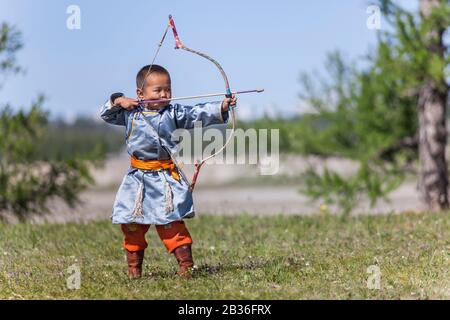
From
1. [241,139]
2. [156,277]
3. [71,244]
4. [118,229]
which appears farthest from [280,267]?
[241,139]

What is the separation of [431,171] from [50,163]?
8137 mm

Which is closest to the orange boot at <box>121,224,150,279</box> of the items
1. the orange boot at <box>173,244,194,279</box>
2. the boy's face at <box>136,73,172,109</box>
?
the orange boot at <box>173,244,194,279</box>

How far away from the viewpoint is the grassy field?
6.70m

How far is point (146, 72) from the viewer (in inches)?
287

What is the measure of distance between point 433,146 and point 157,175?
1055 centimetres

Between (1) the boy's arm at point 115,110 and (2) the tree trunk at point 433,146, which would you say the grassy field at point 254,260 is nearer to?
(1) the boy's arm at point 115,110

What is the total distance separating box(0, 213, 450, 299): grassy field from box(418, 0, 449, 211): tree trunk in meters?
4.69

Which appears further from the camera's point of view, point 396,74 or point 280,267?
point 396,74

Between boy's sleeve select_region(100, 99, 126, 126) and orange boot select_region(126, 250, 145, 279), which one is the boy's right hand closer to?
boy's sleeve select_region(100, 99, 126, 126)

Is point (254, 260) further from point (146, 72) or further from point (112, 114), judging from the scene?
point (146, 72)

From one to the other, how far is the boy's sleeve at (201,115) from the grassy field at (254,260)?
4.30 feet

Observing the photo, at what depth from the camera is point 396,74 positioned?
15.8 metres

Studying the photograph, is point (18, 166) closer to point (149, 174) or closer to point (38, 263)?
point (38, 263)

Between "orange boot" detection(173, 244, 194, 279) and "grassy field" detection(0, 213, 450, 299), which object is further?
"orange boot" detection(173, 244, 194, 279)
